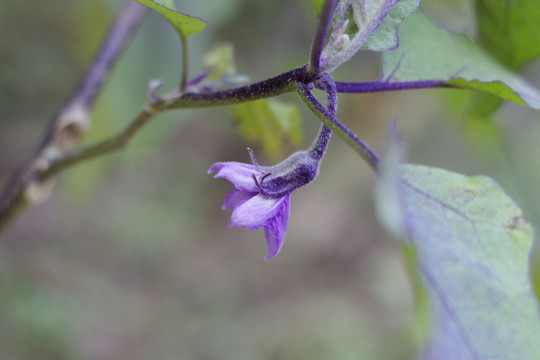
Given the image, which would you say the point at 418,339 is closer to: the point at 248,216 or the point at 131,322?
the point at 248,216

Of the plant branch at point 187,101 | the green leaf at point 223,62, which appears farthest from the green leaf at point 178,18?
the green leaf at point 223,62

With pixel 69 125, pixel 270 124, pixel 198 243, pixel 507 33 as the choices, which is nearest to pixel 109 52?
pixel 69 125

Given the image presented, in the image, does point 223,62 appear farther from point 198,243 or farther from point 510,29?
point 198,243

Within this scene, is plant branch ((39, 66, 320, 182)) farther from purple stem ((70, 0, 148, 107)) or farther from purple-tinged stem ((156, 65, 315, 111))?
purple stem ((70, 0, 148, 107))

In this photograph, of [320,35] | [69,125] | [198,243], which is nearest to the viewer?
[320,35]

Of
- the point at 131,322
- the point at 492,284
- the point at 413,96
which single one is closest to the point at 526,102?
the point at 492,284

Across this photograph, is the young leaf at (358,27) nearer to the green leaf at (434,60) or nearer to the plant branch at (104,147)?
the green leaf at (434,60)

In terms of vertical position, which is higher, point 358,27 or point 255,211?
point 358,27

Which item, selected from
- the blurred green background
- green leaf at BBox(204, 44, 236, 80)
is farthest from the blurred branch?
the blurred green background
